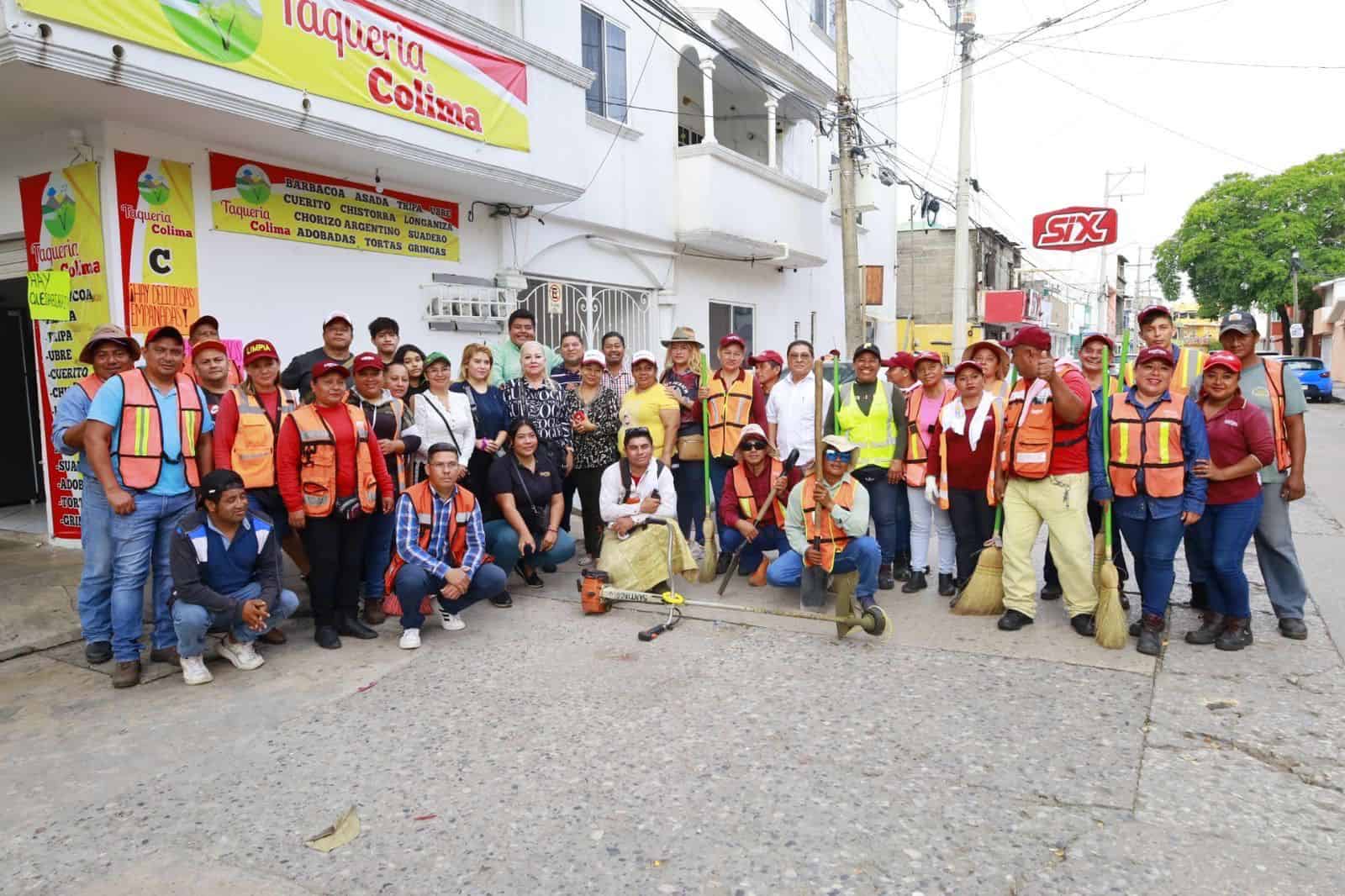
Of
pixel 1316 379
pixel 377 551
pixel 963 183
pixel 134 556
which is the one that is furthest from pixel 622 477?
pixel 1316 379

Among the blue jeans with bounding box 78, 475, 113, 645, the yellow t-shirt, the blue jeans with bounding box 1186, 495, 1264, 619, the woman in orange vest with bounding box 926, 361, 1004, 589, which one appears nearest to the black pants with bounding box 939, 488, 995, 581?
the woman in orange vest with bounding box 926, 361, 1004, 589

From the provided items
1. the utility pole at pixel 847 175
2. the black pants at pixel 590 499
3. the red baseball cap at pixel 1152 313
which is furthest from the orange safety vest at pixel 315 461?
the utility pole at pixel 847 175

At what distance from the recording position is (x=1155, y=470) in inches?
181

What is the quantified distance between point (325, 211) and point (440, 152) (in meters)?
1.13

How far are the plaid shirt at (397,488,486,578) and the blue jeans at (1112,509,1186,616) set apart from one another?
3742mm

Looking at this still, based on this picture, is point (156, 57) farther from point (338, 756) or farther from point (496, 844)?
point (496, 844)

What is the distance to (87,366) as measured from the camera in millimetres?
6434

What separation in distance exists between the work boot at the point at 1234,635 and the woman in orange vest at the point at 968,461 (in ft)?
4.54

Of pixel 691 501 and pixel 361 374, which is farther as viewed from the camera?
pixel 691 501

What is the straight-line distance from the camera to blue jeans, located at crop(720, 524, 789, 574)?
6168 mm

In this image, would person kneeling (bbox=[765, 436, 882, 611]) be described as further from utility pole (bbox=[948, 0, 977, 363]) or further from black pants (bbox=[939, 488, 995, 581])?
utility pole (bbox=[948, 0, 977, 363])

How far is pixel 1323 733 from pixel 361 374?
5.18 m

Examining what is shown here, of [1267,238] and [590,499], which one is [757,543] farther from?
[1267,238]

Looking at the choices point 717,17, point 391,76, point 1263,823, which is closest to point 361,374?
point 391,76
